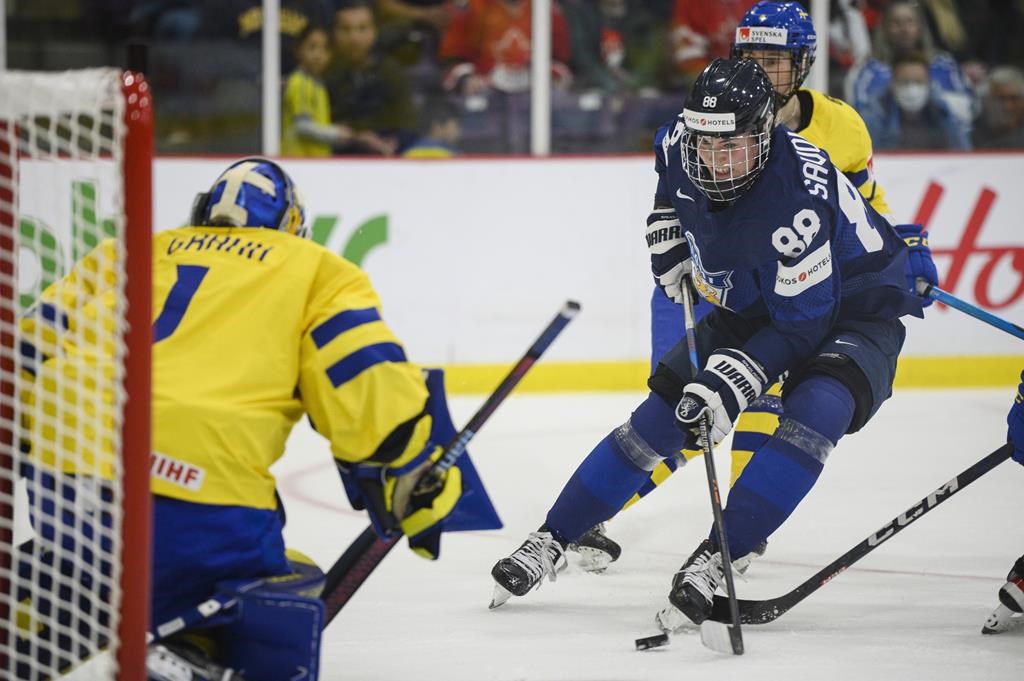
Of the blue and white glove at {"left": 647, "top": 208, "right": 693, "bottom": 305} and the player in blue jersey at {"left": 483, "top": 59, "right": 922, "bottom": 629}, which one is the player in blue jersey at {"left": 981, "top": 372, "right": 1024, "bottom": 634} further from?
the blue and white glove at {"left": 647, "top": 208, "right": 693, "bottom": 305}

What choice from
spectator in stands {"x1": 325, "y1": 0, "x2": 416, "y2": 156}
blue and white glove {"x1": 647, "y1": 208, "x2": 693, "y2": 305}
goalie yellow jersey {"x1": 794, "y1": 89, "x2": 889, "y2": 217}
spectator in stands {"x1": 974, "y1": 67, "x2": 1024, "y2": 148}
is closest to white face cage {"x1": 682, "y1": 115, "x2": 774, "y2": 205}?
blue and white glove {"x1": 647, "y1": 208, "x2": 693, "y2": 305}

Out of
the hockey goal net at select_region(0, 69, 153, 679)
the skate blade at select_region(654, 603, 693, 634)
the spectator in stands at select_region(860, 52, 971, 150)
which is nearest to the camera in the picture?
the hockey goal net at select_region(0, 69, 153, 679)

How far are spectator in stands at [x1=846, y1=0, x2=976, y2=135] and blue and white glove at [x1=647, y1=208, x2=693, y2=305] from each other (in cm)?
324

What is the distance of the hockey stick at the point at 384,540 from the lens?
7.68 ft

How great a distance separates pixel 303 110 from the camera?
5883mm

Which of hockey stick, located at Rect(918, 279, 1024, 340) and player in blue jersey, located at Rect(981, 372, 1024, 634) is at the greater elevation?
hockey stick, located at Rect(918, 279, 1024, 340)

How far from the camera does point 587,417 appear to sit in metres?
5.42

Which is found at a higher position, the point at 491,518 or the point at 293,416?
the point at 293,416

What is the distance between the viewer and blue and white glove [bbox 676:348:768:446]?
2.88 m

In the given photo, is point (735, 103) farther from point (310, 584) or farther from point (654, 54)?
point (654, 54)

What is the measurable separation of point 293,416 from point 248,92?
12.4 feet

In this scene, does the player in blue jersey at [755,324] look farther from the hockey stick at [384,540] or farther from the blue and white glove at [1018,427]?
the hockey stick at [384,540]

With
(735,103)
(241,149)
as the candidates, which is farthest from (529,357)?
(241,149)

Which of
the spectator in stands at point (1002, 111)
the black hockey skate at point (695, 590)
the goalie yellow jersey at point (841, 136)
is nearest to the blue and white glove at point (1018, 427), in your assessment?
the black hockey skate at point (695, 590)
